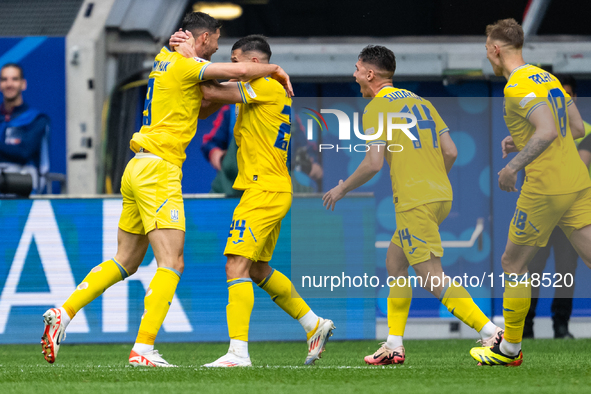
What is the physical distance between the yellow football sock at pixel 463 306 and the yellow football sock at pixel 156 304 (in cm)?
151

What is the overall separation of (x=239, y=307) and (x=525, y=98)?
1.89m

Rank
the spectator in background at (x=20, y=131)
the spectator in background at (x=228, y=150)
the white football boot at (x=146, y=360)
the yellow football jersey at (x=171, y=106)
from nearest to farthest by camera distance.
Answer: the white football boot at (x=146, y=360)
the yellow football jersey at (x=171, y=106)
the spectator in background at (x=228, y=150)
the spectator in background at (x=20, y=131)

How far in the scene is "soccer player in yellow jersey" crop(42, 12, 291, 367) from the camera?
4273 millimetres

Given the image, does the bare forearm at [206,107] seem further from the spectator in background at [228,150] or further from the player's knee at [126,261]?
the spectator in background at [228,150]

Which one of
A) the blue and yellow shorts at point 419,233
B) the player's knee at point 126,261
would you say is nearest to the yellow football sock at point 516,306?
the blue and yellow shorts at point 419,233

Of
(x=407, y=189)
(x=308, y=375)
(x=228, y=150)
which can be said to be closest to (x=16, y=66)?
(x=228, y=150)

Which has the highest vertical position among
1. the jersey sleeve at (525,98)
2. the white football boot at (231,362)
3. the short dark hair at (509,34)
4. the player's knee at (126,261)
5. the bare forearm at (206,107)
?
the short dark hair at (509,34)

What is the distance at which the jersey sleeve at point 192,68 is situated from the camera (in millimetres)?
4414

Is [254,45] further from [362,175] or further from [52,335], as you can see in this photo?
[52,335]

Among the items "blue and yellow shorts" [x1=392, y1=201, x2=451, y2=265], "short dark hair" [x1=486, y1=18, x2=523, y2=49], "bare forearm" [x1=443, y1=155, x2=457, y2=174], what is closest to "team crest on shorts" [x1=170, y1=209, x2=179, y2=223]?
"blue and yellow shorts" [x1=392, y1=201, x2=451, y2=265]

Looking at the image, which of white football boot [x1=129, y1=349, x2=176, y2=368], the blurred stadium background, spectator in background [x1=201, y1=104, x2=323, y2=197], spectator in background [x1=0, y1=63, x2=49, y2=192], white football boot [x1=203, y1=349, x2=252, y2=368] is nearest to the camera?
white football boot [x1=129, y1=349, x2=176, y2=368]

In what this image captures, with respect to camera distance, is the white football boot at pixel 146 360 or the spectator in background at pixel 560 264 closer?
the white football boot at pixel 146 360

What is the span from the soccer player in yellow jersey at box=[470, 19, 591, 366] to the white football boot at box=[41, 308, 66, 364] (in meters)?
2.24

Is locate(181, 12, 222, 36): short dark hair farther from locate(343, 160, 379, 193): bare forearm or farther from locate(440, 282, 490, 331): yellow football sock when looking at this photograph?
locate(440, 282, 490, 331): yellow football sock
